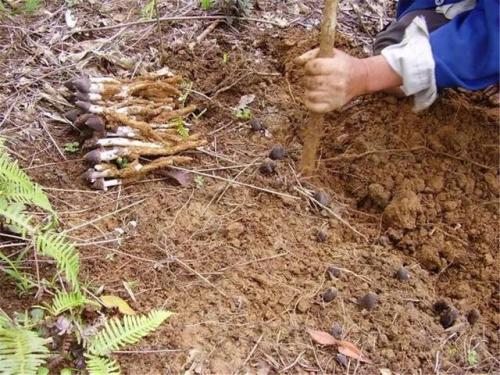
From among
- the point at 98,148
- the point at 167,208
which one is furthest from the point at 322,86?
the point at 98,148

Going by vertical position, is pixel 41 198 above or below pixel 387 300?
above

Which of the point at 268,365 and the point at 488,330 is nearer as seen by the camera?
the point at 268,365

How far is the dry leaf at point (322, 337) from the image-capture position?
86.3 inches

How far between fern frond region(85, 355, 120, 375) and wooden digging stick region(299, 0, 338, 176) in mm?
1355

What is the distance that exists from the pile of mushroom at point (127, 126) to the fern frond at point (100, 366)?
99cm

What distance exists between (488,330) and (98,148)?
186 cm

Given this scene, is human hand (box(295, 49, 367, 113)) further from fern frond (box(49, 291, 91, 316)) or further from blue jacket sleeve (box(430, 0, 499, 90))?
fern frond (box(49, 291, 91, 316))

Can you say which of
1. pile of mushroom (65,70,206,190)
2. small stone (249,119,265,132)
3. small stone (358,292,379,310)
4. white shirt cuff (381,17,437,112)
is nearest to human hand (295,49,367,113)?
white shirt cuff (381,17,437,112)

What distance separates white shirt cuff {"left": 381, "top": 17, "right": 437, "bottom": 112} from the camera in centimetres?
252

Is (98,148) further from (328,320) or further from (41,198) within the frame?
(328,320)

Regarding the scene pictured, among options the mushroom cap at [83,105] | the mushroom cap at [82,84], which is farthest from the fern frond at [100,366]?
the mushroom cap at [82,84]

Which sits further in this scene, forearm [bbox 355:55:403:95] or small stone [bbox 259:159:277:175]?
small stone [bbox 259:159:277:175]

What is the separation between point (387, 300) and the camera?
7.78 ft

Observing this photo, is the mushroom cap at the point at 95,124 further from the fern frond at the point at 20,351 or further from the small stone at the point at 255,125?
the fern frond at the point at 20,351
